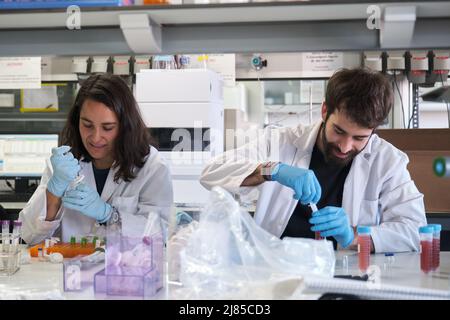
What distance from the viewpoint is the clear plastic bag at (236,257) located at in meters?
0.96

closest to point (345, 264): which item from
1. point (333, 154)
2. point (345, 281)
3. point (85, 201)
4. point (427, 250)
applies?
point (427, 250)

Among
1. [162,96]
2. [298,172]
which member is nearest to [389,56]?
[162,96]

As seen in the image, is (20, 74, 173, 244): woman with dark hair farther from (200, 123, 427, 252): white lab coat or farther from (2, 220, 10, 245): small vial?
(2, 220, 10, 245): small vial

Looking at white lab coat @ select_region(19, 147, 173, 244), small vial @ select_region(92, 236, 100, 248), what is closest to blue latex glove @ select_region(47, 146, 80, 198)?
white lab coat @ select_region(19, 147, 173, 244)

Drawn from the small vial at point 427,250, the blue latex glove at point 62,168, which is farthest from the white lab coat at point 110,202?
the small vial at point 427,250

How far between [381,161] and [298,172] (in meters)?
0.43

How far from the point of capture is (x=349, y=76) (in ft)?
5.44

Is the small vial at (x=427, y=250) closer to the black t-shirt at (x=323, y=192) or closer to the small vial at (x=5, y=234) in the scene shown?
the black t-shirt at (x=323, y=192)

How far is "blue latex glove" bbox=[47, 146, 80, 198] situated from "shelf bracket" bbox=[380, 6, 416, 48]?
3.76ft

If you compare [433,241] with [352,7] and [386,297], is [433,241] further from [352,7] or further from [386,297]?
[352,7]

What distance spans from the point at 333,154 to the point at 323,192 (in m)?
0.13

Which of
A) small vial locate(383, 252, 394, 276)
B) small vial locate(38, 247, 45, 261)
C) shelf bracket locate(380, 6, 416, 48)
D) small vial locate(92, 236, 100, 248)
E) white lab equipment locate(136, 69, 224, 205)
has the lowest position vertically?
small vial locate(383, 252, 394, 276)

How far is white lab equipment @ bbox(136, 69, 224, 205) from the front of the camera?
2.91 meters

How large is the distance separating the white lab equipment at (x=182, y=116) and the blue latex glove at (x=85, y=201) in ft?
3.88
